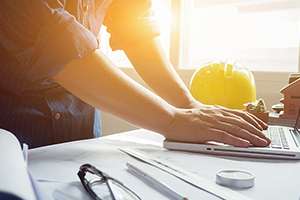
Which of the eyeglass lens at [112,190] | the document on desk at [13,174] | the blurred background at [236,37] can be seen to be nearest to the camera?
the document on desk at [13,174]

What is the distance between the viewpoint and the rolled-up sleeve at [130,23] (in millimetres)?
987

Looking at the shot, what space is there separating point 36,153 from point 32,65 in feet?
0.46

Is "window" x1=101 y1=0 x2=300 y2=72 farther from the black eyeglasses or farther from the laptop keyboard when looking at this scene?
the black eyeglasses

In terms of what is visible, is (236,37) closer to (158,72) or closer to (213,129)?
(158,72)

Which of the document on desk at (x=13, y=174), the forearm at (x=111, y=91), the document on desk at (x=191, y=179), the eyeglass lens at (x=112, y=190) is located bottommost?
the document on desk at (x=191, y=179)

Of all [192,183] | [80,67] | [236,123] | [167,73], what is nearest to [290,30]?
[167,73]

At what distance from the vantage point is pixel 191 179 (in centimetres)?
51

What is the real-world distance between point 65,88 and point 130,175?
0.83 feet

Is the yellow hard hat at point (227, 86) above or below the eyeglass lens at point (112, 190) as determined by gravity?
above

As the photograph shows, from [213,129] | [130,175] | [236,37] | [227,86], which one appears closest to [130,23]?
[227,86]

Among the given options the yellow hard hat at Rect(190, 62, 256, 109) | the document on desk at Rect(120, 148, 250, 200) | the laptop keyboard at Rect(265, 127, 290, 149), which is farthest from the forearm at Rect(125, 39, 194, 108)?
the document on desk at Rect(120, 148, 250, 200)

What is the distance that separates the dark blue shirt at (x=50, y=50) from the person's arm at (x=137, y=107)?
0.03m

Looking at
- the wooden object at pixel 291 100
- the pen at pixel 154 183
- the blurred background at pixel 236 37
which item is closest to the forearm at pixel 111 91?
the pen at pixel 154 183

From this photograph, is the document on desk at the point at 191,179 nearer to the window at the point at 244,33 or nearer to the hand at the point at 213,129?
the hand at the point at 213,129
